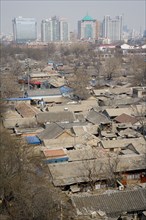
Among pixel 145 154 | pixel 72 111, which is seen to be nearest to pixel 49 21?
pixel 72 111

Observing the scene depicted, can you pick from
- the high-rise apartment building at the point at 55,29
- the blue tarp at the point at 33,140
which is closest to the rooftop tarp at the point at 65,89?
the blue tarp at the point at 33,140

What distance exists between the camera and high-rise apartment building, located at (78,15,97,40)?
83.6 m

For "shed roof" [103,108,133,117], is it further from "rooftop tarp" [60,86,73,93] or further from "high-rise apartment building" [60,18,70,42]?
"high-rise apartment building" [60,18,70,42]

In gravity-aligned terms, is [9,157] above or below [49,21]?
below

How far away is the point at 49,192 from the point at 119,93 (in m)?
14.6

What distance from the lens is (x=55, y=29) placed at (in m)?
83.8

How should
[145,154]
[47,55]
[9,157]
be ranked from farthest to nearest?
[47,55] → [145,154] → [9,157]

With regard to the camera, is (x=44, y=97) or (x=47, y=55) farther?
(x=47, y=55)

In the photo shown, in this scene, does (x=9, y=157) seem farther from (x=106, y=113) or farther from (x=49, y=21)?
(x=49, y=21)

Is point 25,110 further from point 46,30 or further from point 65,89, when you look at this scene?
point 46,30

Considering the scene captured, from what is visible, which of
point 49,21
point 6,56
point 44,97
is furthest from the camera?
point 49,21

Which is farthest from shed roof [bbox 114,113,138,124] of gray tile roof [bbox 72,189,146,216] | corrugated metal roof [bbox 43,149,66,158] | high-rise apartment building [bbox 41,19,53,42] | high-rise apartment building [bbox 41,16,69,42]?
high-rise apartment building [bbox 41,19,53,42]

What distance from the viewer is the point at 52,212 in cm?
706

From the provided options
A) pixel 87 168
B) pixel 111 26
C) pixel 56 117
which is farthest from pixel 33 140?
pixel 111 26
